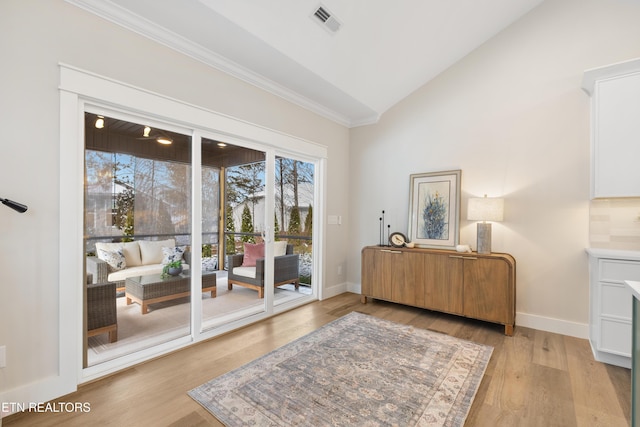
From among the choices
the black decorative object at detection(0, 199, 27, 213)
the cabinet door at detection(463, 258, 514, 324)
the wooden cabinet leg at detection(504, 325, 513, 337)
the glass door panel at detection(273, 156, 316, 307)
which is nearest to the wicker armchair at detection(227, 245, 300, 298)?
the glass door panel at detection(273, 156, 316, 307)

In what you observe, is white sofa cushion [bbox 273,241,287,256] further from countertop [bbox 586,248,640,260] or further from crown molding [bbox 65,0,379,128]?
countertop [bbox 586,248,640,260]

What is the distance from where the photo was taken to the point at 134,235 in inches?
96.5

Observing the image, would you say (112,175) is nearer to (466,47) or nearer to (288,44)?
(288,44)

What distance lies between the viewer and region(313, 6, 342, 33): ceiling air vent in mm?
2613

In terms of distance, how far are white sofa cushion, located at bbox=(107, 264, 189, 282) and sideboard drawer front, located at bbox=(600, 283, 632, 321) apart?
12.3ft

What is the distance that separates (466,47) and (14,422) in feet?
17.3

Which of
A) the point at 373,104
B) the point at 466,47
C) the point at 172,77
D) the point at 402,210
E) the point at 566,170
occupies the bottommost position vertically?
the point at 402,210

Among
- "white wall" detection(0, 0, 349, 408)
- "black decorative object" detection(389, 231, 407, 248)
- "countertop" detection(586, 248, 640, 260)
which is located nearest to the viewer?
"white wall" detection(0, 0, 349, 408)

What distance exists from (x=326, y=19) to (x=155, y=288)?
296 cm

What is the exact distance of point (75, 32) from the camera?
201 cm

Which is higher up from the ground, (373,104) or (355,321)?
(373,104)

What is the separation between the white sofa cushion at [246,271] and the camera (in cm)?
340

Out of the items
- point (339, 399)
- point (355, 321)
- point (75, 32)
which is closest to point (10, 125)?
point (75, 32)

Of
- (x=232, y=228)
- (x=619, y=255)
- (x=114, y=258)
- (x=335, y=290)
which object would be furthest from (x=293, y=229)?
(x=619, y=255)
